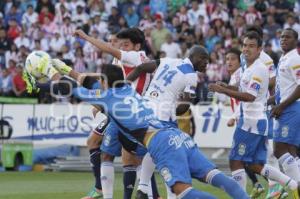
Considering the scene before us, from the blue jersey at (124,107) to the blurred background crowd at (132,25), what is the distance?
549 inches

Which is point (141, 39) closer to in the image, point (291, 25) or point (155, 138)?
point (155, 138)

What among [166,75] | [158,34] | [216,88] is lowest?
[216,88]

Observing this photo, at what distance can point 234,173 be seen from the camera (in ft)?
43.0

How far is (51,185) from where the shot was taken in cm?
1738

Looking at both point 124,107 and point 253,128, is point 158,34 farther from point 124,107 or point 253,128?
point 124,107

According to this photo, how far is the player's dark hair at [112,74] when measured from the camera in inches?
Result: 424

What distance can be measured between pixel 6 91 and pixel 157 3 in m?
6.34

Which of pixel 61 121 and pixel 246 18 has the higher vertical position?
pixel 246 18

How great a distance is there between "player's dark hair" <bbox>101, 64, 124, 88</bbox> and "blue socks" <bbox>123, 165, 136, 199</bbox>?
2.46 metres

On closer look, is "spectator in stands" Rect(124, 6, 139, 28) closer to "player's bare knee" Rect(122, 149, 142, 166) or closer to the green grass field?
the green grass field

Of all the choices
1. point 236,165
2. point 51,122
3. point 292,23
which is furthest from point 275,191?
point 292,23

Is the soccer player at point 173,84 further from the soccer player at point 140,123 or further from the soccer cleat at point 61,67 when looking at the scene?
the soccer cleat at point 61,67

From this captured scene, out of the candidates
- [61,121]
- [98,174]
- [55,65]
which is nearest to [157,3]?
[61,121]

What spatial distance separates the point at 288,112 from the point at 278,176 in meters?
1.41
